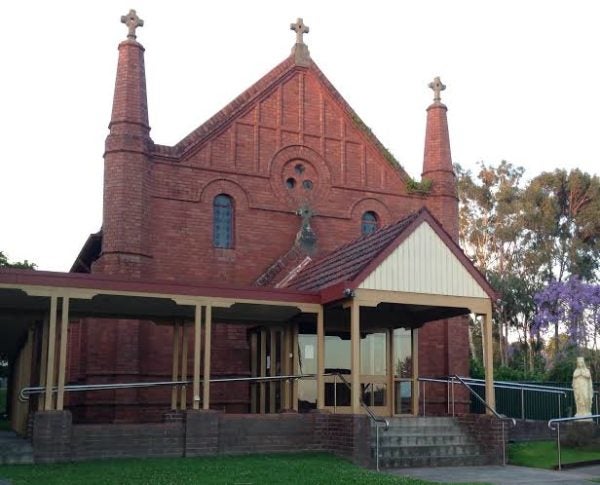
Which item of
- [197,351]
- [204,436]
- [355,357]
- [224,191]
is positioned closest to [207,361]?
[197,351]

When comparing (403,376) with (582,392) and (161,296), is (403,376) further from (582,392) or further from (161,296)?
(161,296)

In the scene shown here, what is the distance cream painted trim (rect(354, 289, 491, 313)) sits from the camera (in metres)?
15.4

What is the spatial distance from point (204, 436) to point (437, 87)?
51.7 feet

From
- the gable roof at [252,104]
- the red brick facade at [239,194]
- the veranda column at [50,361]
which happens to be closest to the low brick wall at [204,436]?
the veranda column at [50,361]

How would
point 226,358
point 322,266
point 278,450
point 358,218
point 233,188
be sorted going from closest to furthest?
→ point 278,450 < point 322,266 < point 226,358 < point 233,188 < point 358,218

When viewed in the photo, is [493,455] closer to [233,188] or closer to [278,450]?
[278,450]

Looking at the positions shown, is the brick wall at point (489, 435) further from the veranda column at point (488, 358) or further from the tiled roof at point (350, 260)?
the tiled roof at point (350, 260)

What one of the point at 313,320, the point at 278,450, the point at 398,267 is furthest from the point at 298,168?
the point at 278,450

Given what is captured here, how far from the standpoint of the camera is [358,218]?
81.2 ft

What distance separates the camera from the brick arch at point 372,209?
81.3 feet

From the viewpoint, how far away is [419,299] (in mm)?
15891

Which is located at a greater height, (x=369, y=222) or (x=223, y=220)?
(x=369, y=222)

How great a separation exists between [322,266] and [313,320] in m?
1.28

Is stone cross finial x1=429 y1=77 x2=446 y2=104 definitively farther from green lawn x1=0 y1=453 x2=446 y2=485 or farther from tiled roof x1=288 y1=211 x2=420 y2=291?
green lawn x1=0 y1=453 x2=446 y2=485
